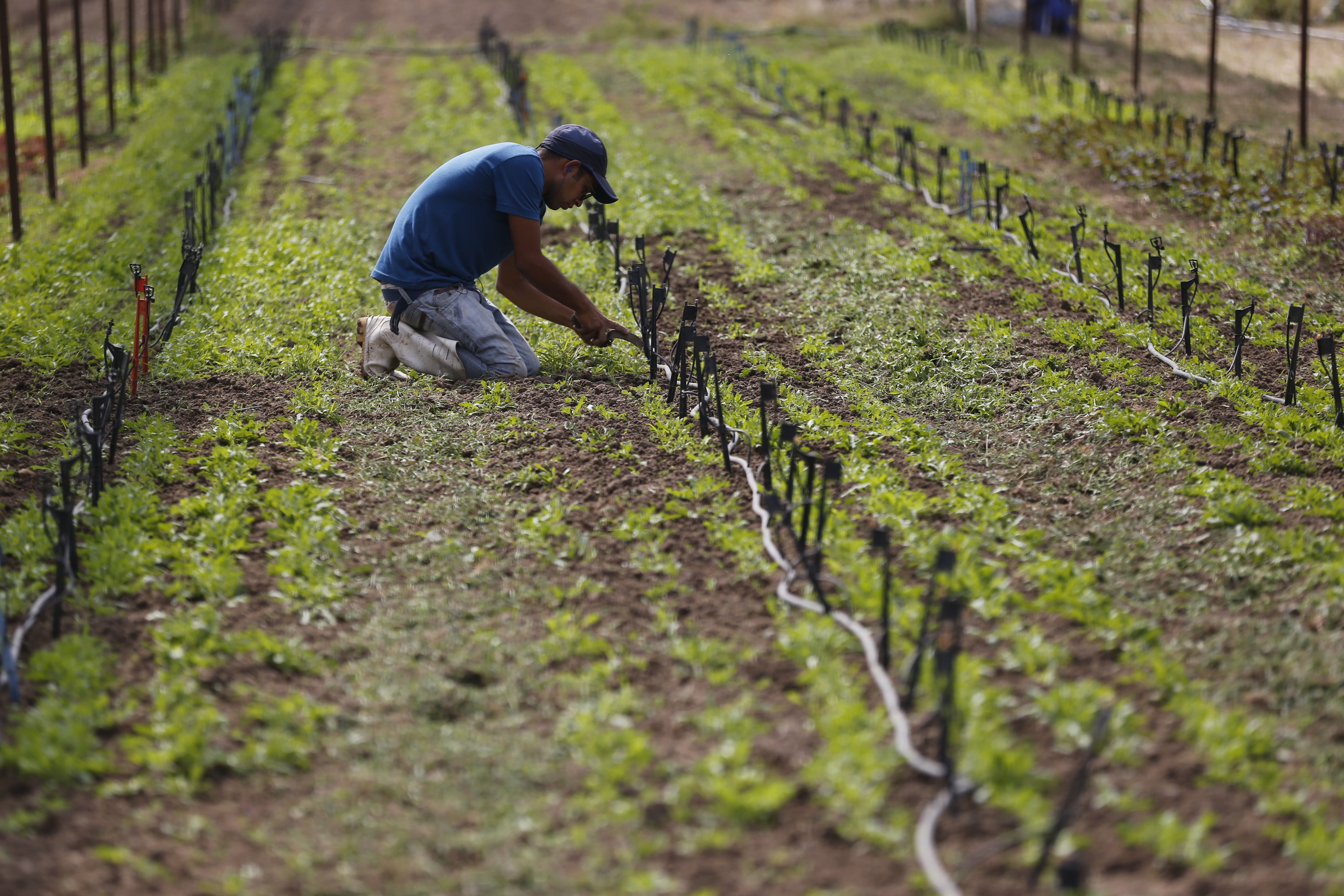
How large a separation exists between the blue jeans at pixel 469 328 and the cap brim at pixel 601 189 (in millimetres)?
813

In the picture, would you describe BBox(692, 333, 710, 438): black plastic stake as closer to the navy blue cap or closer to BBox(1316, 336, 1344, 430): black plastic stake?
the navy blue cap

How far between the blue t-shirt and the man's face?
0.08 meters

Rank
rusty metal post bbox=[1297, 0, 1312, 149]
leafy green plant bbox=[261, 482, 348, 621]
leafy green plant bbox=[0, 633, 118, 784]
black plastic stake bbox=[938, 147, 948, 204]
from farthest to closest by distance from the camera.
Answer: rusty metal post bbox=[1297, 0, 1312, 149] < black plastic stake bbox=[938, 147, 948, 204] < leafy green plant bbox=[261, 482, 348, 621] < leafy green plant bbox=[0, 633, 118, 784]

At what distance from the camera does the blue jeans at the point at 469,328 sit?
17.8 feet

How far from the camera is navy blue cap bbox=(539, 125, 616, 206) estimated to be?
5105mm

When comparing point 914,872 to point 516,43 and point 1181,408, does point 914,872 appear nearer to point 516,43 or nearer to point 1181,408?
point 1181,408

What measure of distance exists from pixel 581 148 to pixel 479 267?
34.4 inches

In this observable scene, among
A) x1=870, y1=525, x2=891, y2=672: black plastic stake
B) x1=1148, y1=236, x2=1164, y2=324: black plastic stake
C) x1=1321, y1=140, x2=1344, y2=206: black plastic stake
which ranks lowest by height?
x1=870, y1=525, x2=891, y2=672: black plastic stake

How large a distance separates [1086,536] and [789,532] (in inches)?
42.4

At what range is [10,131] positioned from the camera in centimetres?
795

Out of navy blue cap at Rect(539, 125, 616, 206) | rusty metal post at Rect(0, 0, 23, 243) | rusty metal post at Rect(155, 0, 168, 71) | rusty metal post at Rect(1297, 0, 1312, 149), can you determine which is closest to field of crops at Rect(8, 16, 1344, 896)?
rusty metal post at Rect(0, 0, 23, 243)

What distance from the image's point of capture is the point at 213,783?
9.30 ft

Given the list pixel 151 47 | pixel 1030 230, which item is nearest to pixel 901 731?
pixel 1030 230

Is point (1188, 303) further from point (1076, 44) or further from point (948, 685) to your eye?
point (1076, 44)
